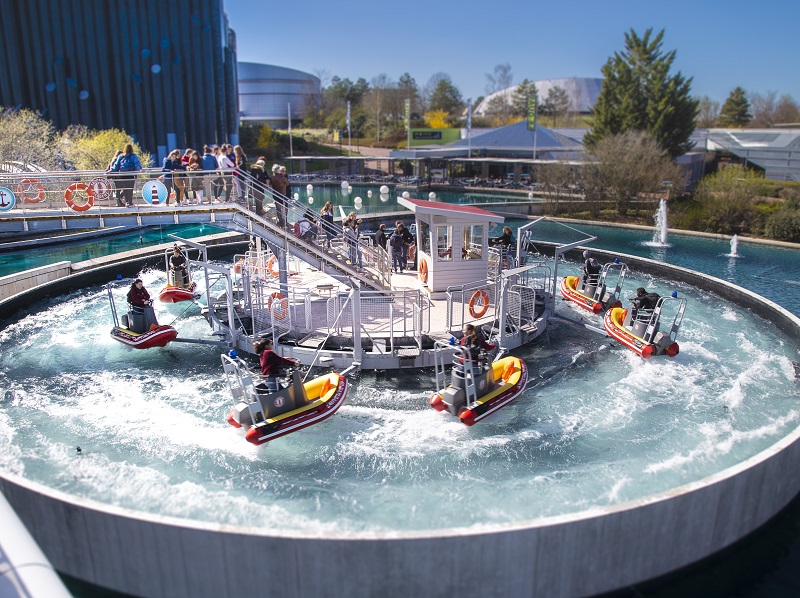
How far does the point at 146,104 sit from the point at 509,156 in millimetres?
41969

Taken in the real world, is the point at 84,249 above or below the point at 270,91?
below

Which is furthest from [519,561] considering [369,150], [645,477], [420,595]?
[369,150]

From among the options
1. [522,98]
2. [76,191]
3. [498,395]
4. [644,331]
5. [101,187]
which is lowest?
[498,395]

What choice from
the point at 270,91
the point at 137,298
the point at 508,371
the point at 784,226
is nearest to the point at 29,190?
the point at 137,298

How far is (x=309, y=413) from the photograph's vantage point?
13.5 meters

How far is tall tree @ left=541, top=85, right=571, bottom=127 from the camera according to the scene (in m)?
125

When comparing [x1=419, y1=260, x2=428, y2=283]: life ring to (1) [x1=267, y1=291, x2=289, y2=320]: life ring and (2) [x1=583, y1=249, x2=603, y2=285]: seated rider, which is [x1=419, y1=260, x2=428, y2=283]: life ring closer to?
(1) [x1=267, y1=291, x2=289, y2=320]: life ring

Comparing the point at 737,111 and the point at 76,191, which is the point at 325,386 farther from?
the point at 737,111

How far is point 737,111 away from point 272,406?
11421 cm

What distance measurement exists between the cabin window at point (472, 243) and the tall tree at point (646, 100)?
44361 millimetres

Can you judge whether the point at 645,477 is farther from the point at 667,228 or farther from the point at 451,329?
the point at 667,228

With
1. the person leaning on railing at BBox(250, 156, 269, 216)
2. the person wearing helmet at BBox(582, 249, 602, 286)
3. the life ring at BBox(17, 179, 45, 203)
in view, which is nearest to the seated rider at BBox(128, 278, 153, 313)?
the life ring at BBox(17, 179, 45, 203)

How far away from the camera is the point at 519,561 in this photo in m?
8.66

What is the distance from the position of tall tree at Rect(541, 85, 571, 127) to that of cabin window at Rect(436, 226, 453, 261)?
11357 cm
